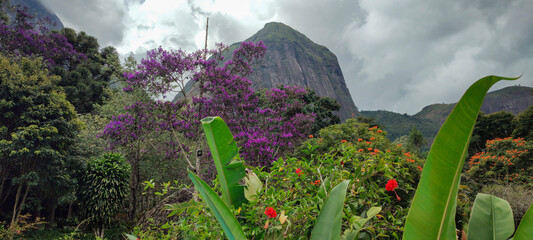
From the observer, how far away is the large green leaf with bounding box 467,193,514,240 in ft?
3.60

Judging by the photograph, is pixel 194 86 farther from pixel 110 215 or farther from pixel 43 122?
pixel 43 122

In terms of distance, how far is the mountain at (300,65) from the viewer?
9100cm

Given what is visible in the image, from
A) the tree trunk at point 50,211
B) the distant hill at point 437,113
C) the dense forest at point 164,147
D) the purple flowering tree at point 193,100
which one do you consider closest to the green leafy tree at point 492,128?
the dense forest at point 164,147

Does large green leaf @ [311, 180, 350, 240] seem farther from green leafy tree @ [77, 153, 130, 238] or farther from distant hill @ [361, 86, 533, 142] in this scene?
distant hill @ [361, 86, 533, 142]

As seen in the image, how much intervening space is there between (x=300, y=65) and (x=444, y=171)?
10637cm

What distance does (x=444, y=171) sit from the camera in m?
0.77

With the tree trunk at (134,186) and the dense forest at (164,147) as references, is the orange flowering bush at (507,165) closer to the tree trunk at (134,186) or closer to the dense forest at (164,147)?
the dense forest at (164,147)

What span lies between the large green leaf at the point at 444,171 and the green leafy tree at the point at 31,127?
46.5 feet

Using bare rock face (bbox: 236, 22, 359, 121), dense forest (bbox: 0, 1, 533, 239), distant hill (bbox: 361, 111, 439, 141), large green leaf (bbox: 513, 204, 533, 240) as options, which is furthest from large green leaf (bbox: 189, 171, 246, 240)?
bare rock face (bbox: 236, 22, 359, 121)

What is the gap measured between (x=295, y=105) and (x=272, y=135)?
2.97 metres

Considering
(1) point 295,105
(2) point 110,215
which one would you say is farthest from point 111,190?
(1) point 295,105

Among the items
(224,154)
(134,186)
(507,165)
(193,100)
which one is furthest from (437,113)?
(224,154)

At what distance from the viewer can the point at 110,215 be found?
1068 centimetres

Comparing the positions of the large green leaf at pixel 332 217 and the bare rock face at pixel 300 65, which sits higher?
the bare rock face at pixel 300 65
